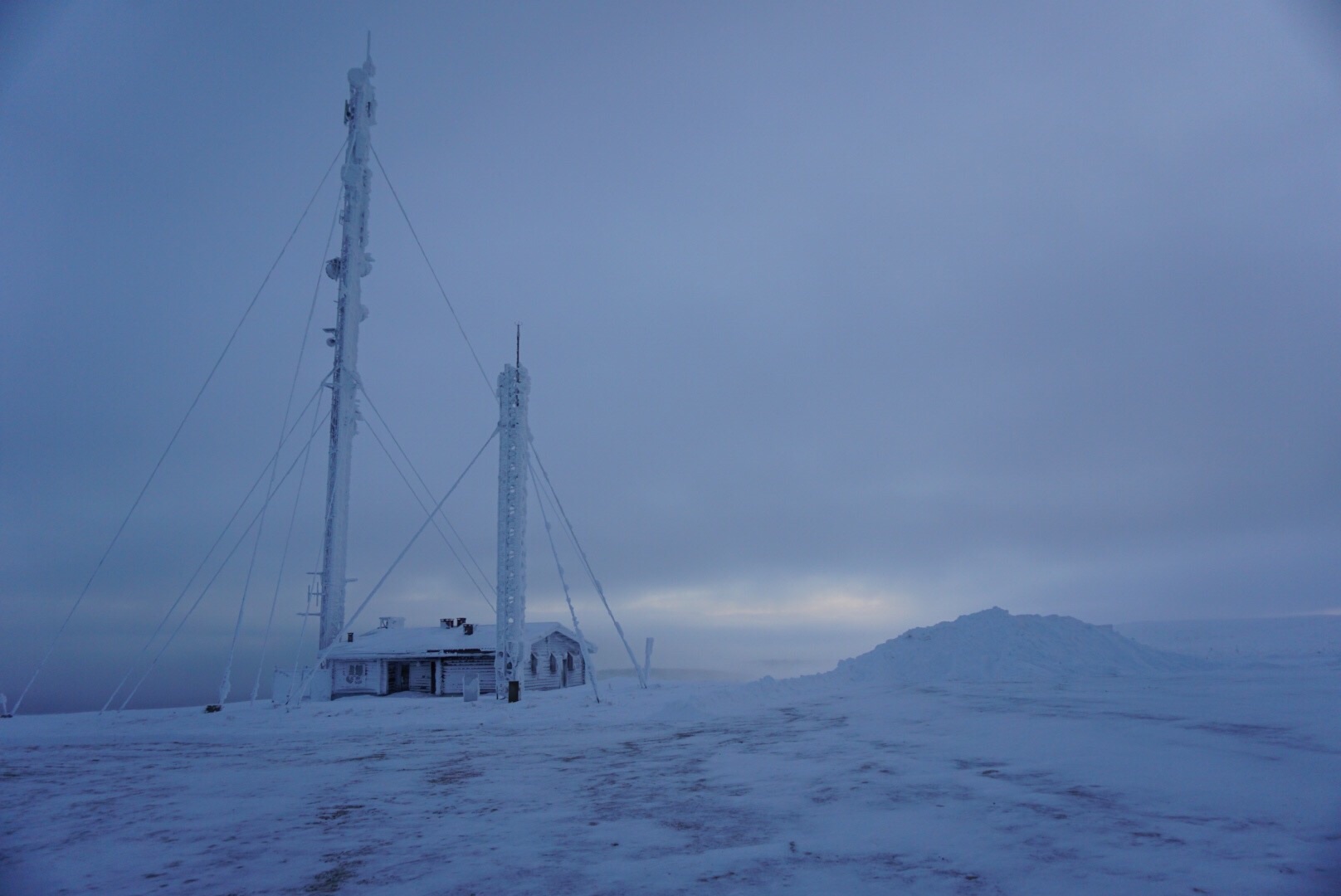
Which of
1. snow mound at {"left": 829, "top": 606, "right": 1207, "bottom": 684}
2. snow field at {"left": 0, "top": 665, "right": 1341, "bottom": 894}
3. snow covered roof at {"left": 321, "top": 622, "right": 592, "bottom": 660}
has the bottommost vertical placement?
snow field at {"left": 0, "top": 665, "right": 1341, "bottom": 894}

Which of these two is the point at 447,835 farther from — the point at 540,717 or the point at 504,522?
the point at 504,522

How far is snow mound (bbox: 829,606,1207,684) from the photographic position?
24.7 m

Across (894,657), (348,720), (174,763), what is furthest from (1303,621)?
(174,763)

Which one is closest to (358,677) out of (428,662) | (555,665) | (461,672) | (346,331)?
(428,662)

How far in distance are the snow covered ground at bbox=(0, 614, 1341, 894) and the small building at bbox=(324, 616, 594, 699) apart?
16065mm

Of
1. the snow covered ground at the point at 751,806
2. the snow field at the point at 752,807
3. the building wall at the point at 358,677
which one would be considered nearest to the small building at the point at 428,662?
the building wall at the point at 358,677

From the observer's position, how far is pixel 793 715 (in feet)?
61.0

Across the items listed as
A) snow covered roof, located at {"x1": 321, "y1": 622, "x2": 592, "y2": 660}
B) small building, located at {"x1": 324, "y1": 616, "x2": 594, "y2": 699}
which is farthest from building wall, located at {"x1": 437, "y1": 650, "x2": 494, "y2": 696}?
snow covered roof, located at {"x1": 321, "y1": 622, "x2": 592, "y2": 660}

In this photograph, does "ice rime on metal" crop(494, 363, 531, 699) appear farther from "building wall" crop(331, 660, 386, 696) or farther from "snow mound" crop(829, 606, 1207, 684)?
"snow mound" crop(829, 606, 1207, 684)

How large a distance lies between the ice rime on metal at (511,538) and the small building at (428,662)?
4127 mm

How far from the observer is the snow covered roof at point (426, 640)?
111ft

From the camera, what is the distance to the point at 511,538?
29.1 metres

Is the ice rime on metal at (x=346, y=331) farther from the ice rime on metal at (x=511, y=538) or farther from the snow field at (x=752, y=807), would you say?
the snow field at (x=752, y=807)

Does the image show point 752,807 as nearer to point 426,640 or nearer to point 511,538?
point 511,538
